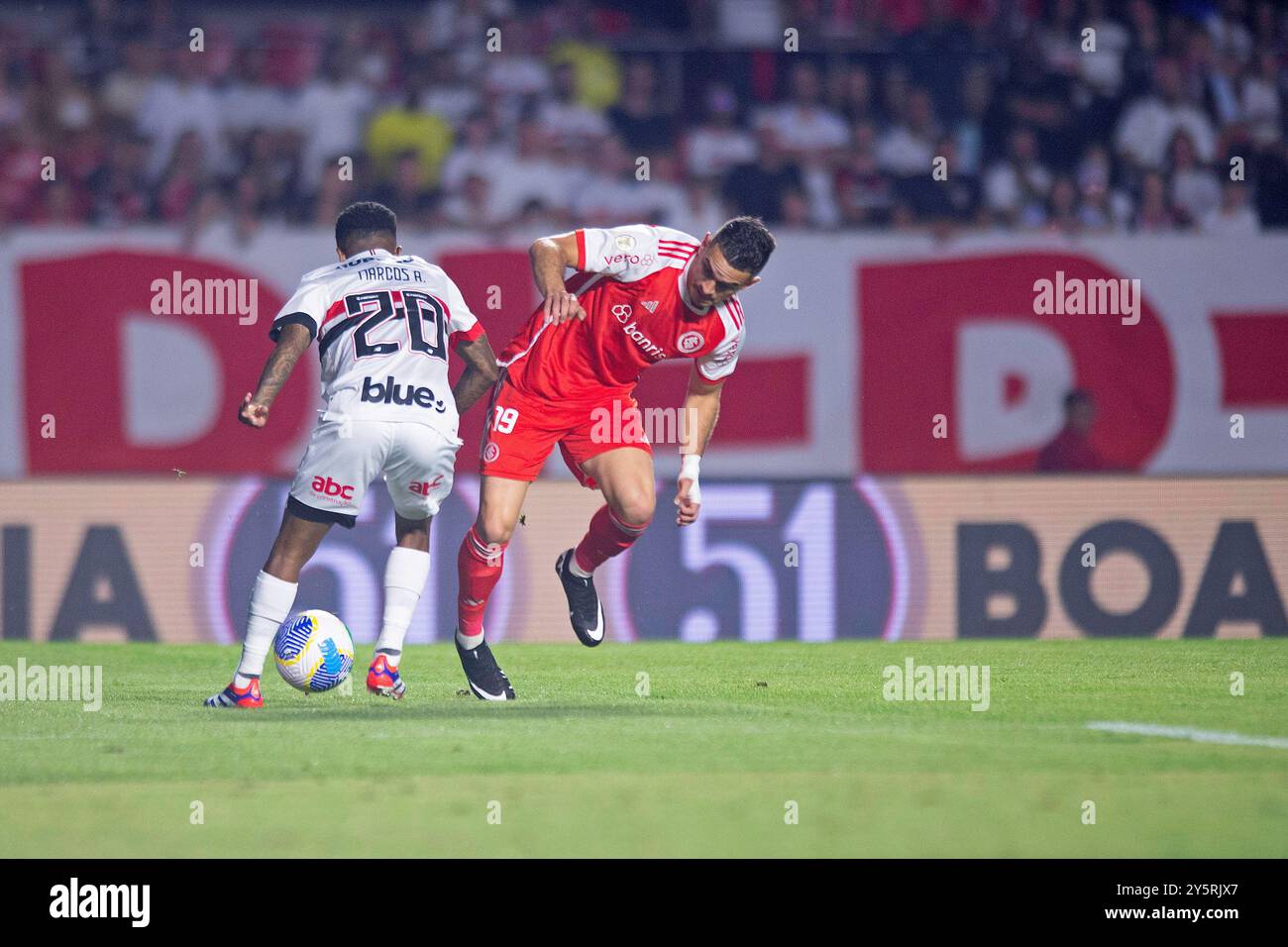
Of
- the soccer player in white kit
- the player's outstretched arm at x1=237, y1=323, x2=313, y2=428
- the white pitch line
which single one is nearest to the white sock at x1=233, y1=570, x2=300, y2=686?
the soccer player in white kit

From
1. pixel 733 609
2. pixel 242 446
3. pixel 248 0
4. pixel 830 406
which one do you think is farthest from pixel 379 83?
pixel 733 609

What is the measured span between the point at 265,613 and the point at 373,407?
90cm

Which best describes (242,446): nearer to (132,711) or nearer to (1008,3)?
(132,711)

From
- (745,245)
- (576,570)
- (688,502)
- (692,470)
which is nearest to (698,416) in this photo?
(692,470)

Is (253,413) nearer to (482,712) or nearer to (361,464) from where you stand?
(361,464)

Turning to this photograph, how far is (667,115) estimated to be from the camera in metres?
14.1

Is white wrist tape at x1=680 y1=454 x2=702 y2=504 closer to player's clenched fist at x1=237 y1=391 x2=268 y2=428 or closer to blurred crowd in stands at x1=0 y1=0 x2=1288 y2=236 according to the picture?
player's clenched fist at x1=237 y1=391 x2=268 y2=428

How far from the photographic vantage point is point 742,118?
46.5ft

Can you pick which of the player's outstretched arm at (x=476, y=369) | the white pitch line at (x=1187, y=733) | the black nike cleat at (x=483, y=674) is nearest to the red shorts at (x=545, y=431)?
the player's outstretched arm at (x=476, y=369)

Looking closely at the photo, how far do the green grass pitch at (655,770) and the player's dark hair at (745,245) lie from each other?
176 cm

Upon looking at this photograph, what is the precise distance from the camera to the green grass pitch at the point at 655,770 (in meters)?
4.63

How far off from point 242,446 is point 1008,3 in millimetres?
7371

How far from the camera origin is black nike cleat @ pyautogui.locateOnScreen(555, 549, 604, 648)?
8.20 m
